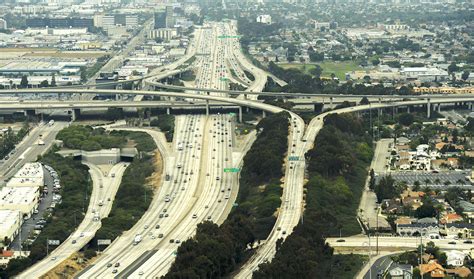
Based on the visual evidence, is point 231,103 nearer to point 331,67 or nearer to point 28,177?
point 28,177

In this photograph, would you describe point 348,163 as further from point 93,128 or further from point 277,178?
point 93,128

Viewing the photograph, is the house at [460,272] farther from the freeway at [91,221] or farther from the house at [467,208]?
the freeway at [91,221]

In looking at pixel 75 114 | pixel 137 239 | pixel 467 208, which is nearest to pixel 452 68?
pixel 75 114

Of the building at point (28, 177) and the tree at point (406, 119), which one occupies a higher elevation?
the building at point (28, 177)

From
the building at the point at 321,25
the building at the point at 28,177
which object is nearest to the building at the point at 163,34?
the building at the point at 321,25

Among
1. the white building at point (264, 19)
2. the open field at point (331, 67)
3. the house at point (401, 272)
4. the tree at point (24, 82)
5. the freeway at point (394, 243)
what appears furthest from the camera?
the white building at point (264, 19)
